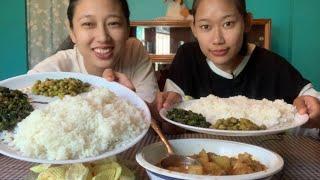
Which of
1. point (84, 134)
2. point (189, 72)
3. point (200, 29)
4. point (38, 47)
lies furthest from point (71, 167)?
point (38, 47)

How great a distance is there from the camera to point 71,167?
2.34 feet

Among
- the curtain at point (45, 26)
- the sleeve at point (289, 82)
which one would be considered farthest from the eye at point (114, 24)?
the curtain at point (45, 26)

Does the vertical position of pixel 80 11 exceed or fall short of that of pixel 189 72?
it exceeds it

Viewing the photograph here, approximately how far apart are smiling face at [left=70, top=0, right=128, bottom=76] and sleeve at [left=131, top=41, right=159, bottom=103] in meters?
0.29

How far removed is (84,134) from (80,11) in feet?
2.45

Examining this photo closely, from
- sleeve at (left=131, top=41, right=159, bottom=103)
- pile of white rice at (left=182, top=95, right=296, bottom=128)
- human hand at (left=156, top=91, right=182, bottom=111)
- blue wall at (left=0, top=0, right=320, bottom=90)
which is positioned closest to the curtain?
blue wall at (left=0, top=0, right=320, bottom=90)

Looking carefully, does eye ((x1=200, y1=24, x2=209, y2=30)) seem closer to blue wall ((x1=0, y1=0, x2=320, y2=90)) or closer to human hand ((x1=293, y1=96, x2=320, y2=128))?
human hand ((x1=293, y1=96, x2=320, y2=128))

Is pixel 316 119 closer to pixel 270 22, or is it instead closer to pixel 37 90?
pixel 37 90

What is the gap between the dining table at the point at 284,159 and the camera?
80 cm

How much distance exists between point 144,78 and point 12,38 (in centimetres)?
330

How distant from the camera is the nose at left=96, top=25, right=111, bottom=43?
1284 millimetres

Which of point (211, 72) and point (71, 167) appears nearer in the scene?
point (71, 167)

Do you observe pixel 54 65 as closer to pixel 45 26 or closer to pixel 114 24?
pixel 114 24

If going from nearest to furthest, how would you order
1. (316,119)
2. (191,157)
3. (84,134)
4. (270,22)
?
(84,134), (191,157), (316,119), (270,22)
